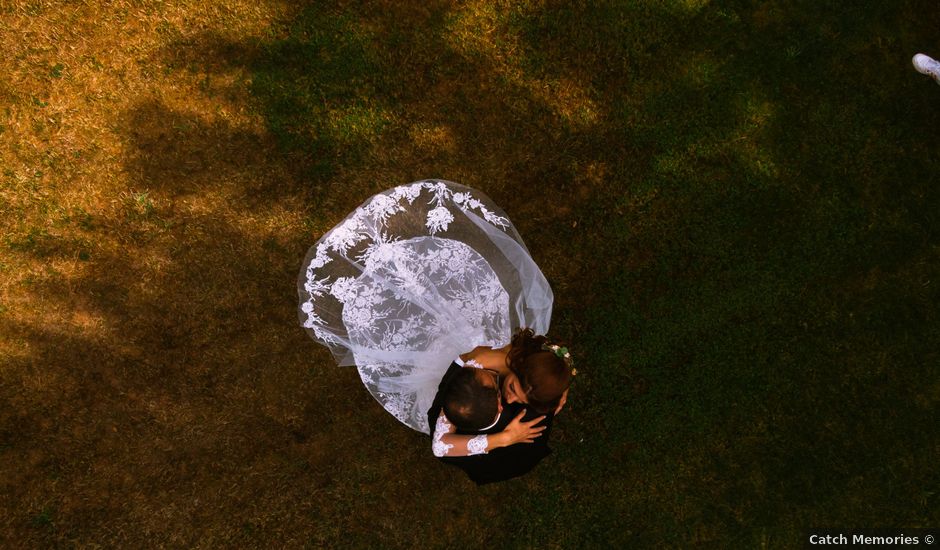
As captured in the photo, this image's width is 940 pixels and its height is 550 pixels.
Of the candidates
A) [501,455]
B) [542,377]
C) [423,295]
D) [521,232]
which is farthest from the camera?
[521,232]

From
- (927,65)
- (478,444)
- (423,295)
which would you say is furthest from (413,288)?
(927,65)

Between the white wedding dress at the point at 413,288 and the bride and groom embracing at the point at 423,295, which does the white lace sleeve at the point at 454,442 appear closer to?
the bride and groom embracing at the point at 423,295

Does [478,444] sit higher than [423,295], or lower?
lower

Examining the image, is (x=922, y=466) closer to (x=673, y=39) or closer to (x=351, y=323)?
(x=673, y=39)

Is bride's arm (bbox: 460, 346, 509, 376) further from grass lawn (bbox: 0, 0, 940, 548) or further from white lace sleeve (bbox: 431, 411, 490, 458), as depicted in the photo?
grass lawn (bbox: 0, 0, 940, 548)

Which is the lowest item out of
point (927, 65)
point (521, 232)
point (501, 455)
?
point (501, 455)

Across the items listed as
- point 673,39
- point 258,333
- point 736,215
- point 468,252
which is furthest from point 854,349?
point 258,333

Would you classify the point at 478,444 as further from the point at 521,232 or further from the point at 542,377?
the point at 521,232

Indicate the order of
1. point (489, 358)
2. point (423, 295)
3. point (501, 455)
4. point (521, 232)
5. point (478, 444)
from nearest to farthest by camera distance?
point (478, 444) < point (489, 358) < point (501, 455) < point (423, 295) < point (521, 232)
